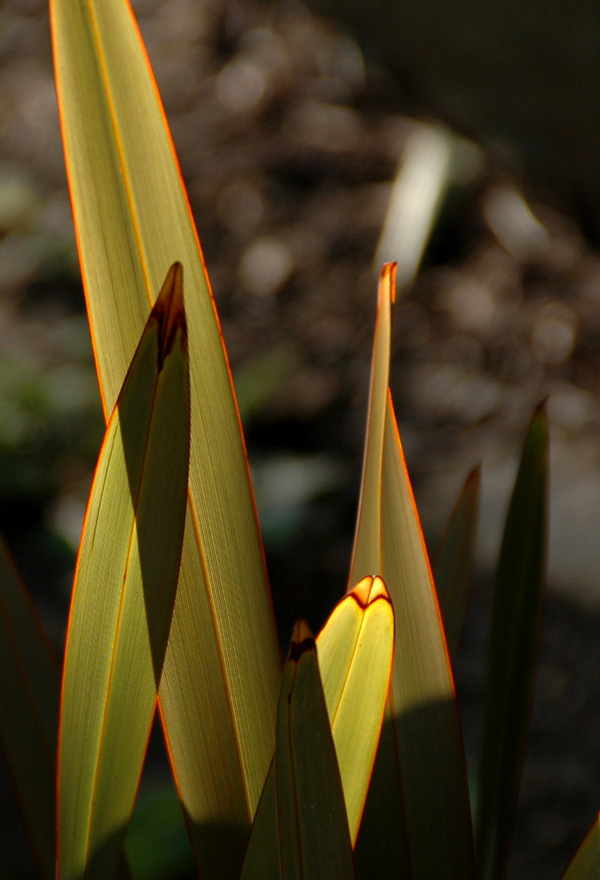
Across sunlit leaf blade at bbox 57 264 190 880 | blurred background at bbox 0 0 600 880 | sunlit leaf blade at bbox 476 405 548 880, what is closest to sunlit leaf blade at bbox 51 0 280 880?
sunlit leaf blade at bbox 57 264 190 880

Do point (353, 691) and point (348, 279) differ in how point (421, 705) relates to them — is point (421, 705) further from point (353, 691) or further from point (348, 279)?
point (348, 279)

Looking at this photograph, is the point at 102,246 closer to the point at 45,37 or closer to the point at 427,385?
the point at 427,385

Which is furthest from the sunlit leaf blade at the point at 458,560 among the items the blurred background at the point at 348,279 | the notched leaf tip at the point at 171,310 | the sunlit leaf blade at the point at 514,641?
the blurred background at the point at 348,279

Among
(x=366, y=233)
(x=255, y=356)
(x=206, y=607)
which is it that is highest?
(x=366, y=233)

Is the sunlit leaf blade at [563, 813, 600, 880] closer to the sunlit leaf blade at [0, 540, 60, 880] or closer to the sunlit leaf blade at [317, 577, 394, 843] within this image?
the sunlit leaf blade at [317, 577, 394, 843]

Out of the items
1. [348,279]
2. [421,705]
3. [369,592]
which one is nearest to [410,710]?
[421,705]

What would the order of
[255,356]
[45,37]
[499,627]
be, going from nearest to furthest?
[499,627] → [255,356] → [45,37]

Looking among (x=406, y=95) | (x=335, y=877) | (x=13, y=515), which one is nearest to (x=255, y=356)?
(x=13, y=515)
